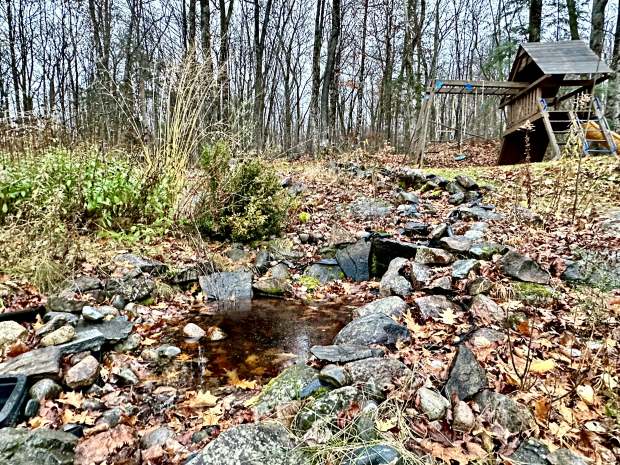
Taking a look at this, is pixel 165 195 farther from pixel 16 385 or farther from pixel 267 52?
pixel 267 52

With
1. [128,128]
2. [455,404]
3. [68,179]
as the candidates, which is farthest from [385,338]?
[128,128]

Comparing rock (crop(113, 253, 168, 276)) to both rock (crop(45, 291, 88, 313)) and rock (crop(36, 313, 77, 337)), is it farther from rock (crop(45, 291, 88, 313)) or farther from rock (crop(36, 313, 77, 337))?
rock (crop(36, 313, 77, 337))

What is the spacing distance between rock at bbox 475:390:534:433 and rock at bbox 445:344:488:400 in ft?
0.28

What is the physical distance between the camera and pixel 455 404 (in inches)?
68.7

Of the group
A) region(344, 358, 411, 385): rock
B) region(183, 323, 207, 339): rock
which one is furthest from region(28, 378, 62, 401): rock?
region(344, 358, 411, 385): rock

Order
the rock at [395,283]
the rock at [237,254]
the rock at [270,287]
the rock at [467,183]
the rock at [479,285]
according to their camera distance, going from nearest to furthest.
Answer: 1. the rock at [479,285]
2. the rock at [395,283]
3. the rock at [270,287]
4. the rock at [237,254]
5. the rock at [467,183]

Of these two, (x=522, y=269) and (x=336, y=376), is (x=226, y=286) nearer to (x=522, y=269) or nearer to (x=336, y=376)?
(x=336, y=376)

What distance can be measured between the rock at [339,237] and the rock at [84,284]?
290 cm

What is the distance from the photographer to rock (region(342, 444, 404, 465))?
145 centimetres

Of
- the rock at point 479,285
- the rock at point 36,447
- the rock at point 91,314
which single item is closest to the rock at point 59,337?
the rock at point 91,314

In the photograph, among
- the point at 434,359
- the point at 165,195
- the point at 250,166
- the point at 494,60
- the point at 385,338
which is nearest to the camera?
the point at 434,359

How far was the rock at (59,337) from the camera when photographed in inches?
97.3

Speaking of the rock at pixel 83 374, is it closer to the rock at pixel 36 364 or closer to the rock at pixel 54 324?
the rock at pixel 36 364

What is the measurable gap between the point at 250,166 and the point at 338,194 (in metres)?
2.31
